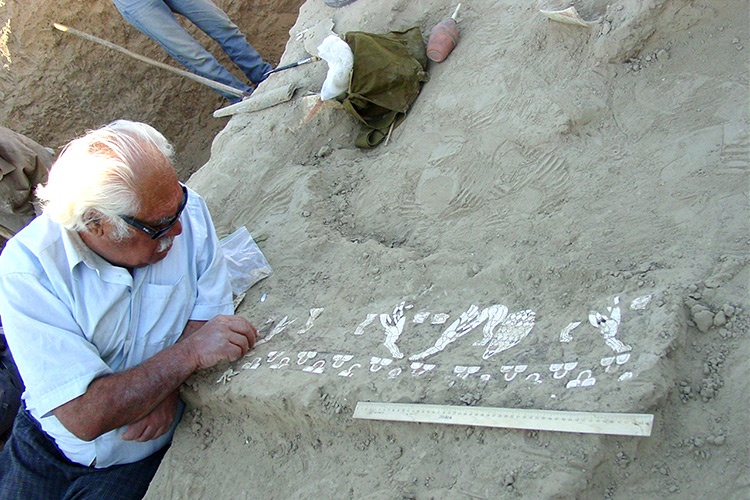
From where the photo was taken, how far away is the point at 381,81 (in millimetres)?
3160

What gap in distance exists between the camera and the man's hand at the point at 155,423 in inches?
88.0

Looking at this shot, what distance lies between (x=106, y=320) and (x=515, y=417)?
1.39m

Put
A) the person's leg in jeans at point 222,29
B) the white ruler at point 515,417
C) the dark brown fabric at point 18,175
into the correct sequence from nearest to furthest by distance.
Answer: the white ruler at point 515,417 < the dark brown fabric at point 18,175 < the person's leg in jeans at point 222,29

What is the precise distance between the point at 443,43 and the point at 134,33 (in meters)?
3.92

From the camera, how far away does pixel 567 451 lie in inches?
63.1

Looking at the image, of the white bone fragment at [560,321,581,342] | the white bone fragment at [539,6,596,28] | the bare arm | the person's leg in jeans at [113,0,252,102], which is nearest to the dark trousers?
the bare arm

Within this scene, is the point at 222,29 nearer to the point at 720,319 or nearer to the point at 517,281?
the point at 517,281

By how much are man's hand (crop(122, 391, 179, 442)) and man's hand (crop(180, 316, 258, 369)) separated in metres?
0.22

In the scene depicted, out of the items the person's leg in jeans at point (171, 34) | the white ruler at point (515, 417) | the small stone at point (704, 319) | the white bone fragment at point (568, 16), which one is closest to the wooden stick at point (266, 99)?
the person's leg in jeans at point (171, 34)

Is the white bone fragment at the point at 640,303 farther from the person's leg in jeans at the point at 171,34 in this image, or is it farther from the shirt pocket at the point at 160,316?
the person's leg in jeans at the point at 171,34

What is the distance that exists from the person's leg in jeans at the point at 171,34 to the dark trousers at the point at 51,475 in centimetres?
319

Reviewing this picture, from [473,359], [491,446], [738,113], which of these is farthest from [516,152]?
[491,446]

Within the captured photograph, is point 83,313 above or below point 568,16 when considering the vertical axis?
above

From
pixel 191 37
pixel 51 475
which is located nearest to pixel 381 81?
pixel 51 475
